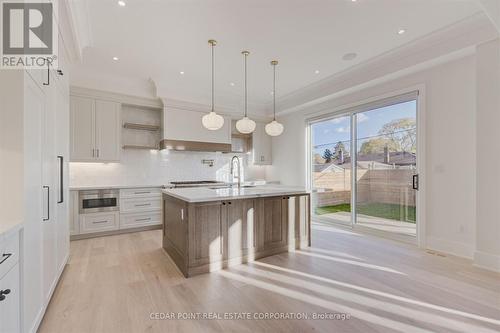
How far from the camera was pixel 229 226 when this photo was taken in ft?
9.62

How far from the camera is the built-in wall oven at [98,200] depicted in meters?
4.11

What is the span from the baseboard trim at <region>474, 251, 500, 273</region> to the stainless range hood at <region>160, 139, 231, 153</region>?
462 centimetres

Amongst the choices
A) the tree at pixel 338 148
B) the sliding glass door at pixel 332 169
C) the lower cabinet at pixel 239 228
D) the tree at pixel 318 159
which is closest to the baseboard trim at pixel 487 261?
the sliding glass door at pixel 332 169

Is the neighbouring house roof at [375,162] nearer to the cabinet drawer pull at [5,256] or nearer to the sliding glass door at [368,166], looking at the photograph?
the sliding glass door at [368,166]

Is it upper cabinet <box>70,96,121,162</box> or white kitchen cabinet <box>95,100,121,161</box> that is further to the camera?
white kitchen cabinet <box>95,100,121,161</box>

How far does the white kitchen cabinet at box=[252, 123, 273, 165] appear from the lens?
6.41m

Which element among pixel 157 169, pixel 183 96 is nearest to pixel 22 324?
pixel 157 169

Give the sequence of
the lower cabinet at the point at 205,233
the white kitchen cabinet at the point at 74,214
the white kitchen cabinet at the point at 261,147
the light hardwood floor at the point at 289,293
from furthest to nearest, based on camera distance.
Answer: the white kitchen cabinet at the point at 261,147
the white kitchen cabinet at the point at 74,214
the lower cabinet at the point at 205,233
the light hardwood floor at the point at 289,293

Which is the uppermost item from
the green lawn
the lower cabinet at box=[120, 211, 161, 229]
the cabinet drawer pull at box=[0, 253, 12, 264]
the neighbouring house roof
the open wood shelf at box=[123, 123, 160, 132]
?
the open wood shelf at box=[123, 123, 160, 132]

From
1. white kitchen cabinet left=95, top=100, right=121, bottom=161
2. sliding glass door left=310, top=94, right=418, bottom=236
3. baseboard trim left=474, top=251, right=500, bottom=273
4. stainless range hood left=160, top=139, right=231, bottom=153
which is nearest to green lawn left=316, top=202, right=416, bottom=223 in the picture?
sliding glass door left=310, top=94, right=418, bottom=236

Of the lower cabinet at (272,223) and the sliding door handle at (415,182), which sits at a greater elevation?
the sliding door handle at (415,182)

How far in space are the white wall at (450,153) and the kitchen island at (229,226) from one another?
6.21ft

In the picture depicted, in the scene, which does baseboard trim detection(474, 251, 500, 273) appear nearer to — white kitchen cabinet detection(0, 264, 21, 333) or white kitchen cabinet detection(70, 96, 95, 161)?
Result: white kitchen cabinet detection(0, 264, 21, 333)

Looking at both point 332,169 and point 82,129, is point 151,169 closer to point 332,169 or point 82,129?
point 82,129
